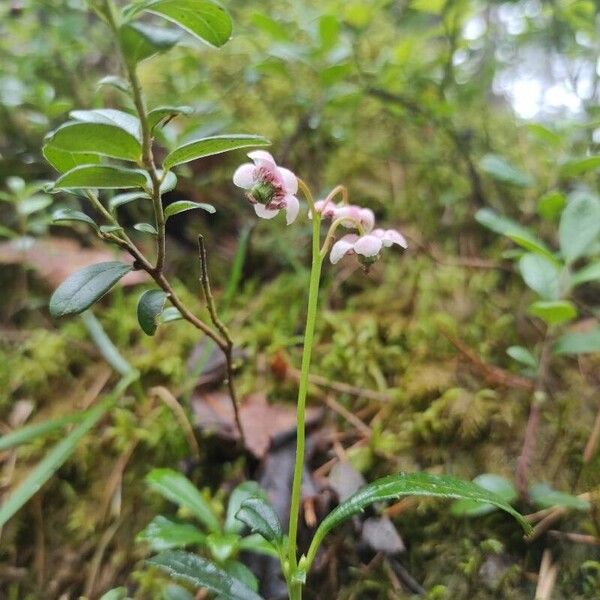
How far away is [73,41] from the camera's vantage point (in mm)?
1711

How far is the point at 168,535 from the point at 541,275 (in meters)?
0.84

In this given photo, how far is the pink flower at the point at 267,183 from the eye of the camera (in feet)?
2.38

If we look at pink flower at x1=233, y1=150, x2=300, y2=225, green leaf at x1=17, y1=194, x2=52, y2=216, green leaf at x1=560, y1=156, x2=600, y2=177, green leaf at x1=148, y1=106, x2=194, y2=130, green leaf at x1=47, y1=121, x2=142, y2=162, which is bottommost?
green leaf at x1=17, y1=194, x2=52, y2=216

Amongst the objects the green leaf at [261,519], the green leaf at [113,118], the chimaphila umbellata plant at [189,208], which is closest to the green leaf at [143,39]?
the chimaphila umbellata plant at [189,208]

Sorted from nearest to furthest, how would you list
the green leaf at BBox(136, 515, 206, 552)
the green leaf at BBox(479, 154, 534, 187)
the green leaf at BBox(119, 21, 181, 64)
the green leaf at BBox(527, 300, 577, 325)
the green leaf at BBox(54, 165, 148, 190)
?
the green leaf at BBox(119, 21, 181, 64) → the green leaf at BBox(54, 165, 148, 190) → the green leaf at BBox(136, 515, 206, 552) → the green leaf at BBox(527, 300, 577, 325) → the green leaf at BBox(479, 154, 534, 187)

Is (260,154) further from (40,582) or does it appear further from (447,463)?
(40,582)

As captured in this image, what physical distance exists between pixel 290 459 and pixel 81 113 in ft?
2.34

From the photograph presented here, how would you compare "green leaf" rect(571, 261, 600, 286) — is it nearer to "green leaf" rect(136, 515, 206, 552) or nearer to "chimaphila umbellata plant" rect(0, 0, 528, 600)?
"chimaphila umbellata plant" rect(0, 0, 528, 600)

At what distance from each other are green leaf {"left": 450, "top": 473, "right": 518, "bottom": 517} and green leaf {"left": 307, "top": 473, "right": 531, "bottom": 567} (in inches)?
7.0

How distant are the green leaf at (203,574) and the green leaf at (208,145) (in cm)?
50

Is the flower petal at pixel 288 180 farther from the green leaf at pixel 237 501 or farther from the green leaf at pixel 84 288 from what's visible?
the green leaf at pixel 237 501

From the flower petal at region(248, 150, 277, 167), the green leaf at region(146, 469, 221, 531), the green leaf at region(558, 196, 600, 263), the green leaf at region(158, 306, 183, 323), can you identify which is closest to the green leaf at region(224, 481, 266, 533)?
the green leaf at region(146, 469, 221, 531)

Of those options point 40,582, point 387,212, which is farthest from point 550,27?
point 40,582

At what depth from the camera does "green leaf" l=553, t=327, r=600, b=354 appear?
39.6 inches
